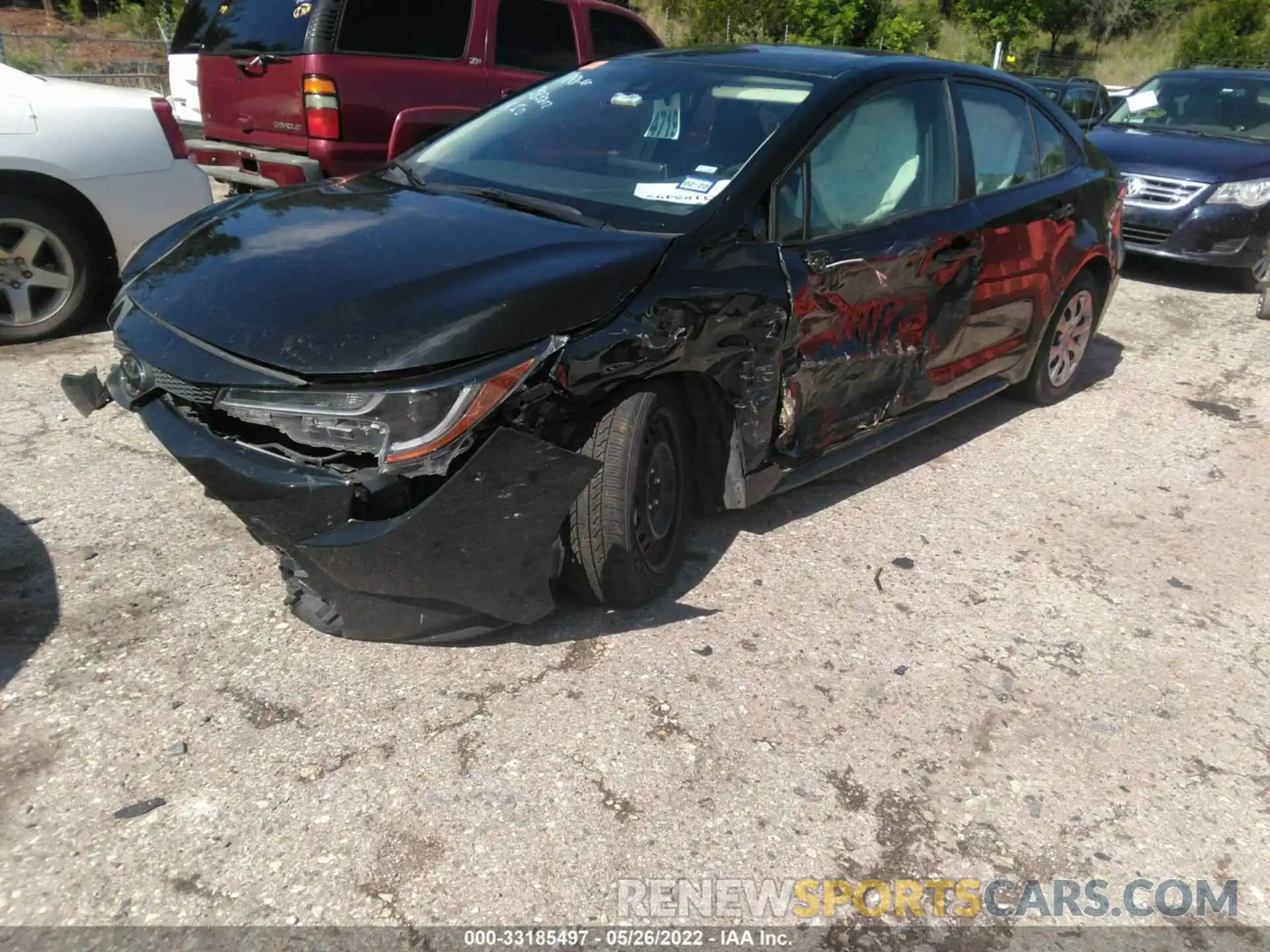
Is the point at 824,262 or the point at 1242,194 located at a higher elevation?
the point at 824,262

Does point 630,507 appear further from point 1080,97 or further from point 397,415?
point 1080,97

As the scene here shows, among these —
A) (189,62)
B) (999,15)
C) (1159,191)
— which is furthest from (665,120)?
(999,15)

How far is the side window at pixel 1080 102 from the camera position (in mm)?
10414

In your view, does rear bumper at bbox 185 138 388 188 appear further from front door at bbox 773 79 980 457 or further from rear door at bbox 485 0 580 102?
front door at bbox 773 79 980 457

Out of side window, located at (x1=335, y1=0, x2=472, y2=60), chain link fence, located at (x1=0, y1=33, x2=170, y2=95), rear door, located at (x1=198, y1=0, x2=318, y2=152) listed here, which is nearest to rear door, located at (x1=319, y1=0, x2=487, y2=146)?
side window, located at (x1=335, y1=0, x2=472, y2=60)

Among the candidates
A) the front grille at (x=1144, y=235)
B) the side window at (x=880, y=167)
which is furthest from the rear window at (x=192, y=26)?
the front grille at (x=1144, y=235)

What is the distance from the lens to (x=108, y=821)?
232 centimetres

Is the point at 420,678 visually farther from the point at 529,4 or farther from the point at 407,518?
the point at 529,4

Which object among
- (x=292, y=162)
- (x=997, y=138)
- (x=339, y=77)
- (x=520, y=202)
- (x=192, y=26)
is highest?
(x=192, y=26)

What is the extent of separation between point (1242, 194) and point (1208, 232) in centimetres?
37

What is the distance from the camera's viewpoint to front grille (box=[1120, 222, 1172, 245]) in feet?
26.7

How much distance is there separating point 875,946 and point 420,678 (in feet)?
4.47

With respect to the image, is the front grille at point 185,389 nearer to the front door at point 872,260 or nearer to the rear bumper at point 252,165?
the front door at point 872,260

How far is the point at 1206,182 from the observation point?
7938mm
